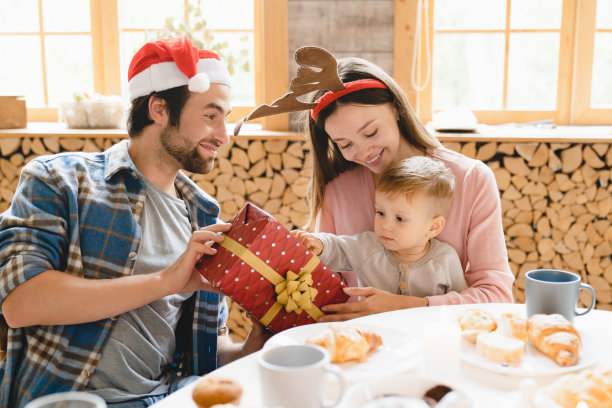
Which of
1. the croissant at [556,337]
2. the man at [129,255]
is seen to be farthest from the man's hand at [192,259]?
the croissant at [556,337]

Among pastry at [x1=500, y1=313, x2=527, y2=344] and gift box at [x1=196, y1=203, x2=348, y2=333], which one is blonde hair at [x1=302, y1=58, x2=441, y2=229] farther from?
pastry at [x1=500, y1=313, x2=527, y2=344]

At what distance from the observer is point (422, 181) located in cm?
159

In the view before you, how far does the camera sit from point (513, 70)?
321cm

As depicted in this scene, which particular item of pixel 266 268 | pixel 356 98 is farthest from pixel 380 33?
pixel 266 268

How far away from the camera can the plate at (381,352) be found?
0.96m

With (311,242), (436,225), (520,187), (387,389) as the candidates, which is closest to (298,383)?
(387,389)

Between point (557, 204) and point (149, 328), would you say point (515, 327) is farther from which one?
point (557, 204)

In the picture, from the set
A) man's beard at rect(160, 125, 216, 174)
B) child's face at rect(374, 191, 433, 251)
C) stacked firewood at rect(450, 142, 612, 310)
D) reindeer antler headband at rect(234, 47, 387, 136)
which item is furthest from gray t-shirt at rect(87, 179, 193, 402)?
stacked firewood at rect(450, 142, 612, 310)

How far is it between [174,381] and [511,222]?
196cm

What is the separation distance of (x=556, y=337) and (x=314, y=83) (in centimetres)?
96

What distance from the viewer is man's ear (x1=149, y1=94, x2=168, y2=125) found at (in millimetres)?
1707

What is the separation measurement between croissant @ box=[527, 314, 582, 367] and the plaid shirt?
0.99m

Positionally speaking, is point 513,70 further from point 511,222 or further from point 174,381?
point 174,381

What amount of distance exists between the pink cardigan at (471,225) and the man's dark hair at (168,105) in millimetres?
603
